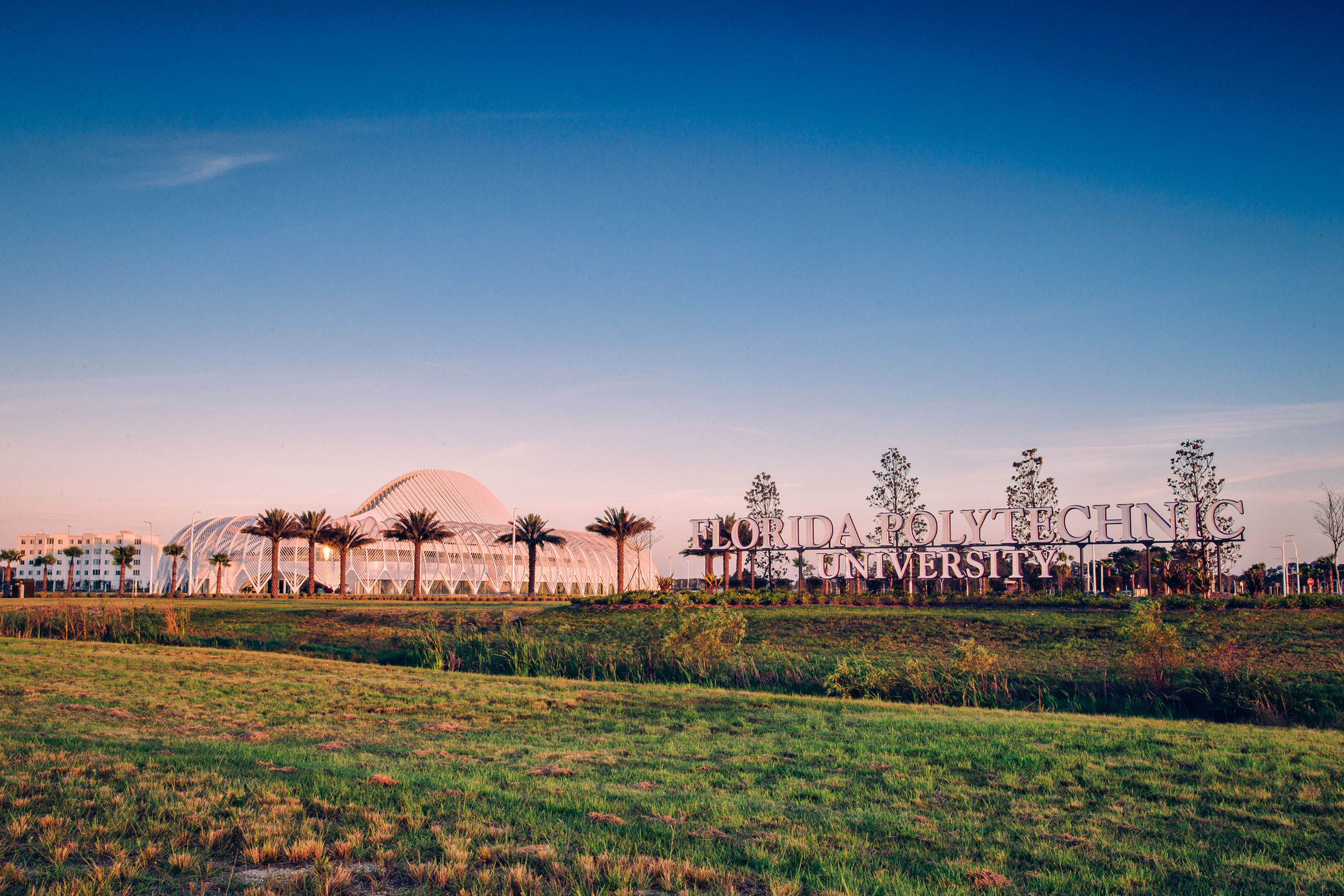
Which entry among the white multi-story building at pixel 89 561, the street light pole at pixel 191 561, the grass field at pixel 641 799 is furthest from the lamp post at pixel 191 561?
the grass field at pixel 641 799

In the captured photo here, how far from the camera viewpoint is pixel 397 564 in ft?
266

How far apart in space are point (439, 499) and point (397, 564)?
1158 inches

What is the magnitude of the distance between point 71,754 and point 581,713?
7.11m

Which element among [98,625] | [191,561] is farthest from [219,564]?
[98,625]

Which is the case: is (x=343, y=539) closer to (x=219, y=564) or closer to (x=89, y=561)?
(x=219, y=564)

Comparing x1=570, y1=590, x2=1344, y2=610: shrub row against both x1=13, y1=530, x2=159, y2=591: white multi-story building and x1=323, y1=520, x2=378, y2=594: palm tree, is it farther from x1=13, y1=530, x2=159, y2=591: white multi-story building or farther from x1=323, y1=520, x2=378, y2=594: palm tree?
x1=13, y1=530, x2=159, y2=591: white multi-story building

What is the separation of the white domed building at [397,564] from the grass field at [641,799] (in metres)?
63.5

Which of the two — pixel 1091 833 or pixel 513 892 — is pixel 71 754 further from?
pixel 1091 833

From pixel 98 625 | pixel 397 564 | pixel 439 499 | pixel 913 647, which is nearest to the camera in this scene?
pixel 913 647

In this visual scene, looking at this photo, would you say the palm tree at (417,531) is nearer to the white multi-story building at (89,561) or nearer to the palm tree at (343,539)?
the palm tree at (343,539)

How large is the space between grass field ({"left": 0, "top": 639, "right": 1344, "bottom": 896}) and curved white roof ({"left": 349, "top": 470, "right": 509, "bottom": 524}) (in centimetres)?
9205

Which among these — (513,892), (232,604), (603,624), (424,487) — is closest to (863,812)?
(513,892)

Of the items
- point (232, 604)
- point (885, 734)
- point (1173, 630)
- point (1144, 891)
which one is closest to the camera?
point (1144, 891)

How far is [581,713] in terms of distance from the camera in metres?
13.9
